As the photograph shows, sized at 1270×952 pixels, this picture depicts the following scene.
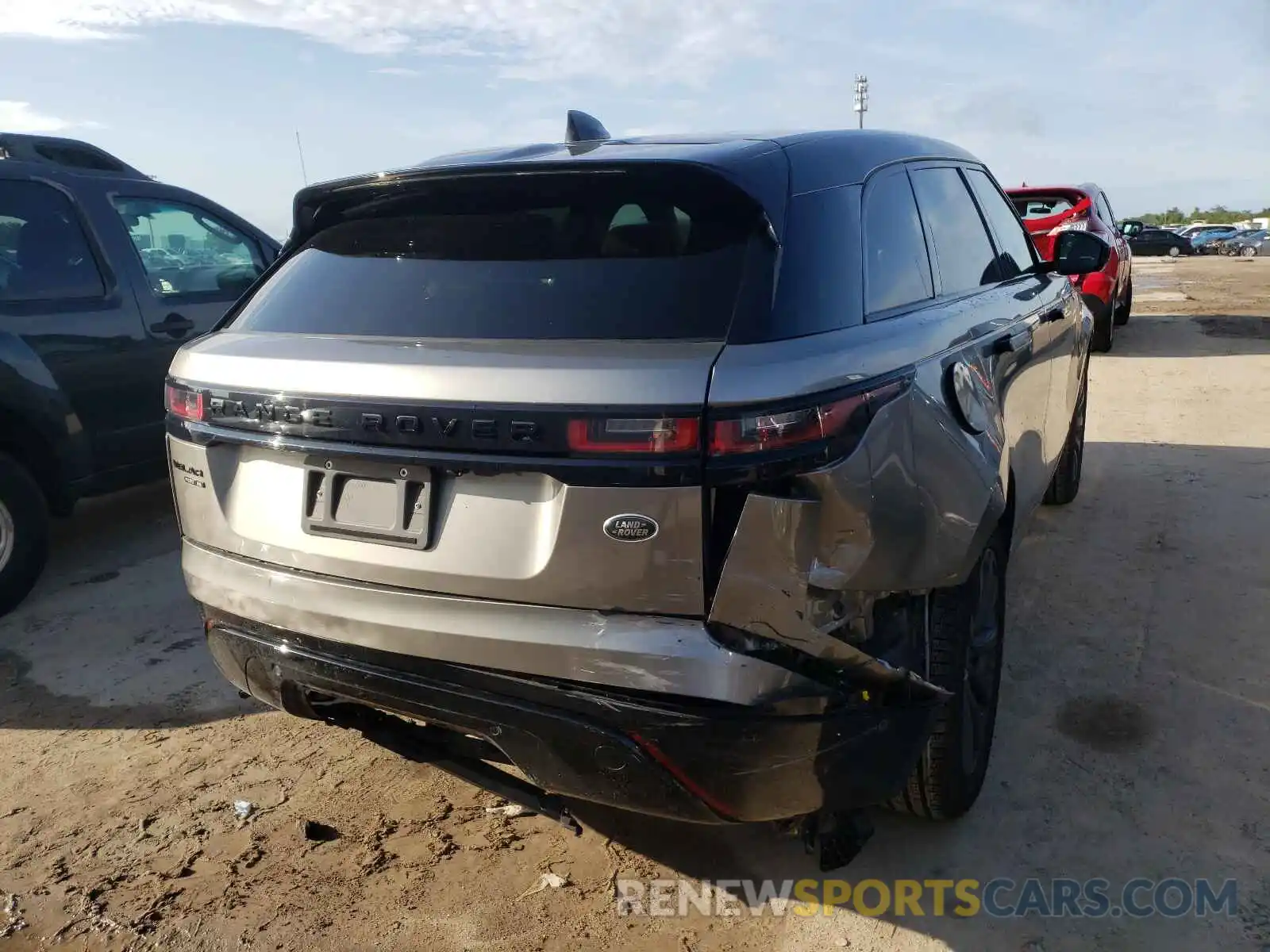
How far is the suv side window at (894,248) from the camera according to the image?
2422 millimetres

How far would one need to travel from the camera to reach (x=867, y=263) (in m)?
2.38

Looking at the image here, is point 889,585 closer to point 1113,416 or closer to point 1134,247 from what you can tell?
point 1113,416

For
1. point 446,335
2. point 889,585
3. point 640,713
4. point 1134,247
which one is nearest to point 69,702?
point 446,335

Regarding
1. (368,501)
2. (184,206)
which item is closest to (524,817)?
(368,501)

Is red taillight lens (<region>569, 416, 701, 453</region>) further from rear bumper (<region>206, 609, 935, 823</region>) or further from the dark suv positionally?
the dark suv

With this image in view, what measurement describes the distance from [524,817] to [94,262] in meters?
3.69

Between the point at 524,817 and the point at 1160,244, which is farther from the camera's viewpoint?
the point at 1160,244

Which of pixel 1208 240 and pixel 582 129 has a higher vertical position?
pixel 582 129

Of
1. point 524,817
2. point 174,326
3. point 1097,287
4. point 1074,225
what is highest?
point 1074,225

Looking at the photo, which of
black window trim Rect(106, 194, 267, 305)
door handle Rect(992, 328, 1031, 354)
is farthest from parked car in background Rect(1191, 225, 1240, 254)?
door handle Rect(992, 328, 1031, 354)

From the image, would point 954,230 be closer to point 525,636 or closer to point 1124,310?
point 525,636

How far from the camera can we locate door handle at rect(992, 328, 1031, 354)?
2998mm

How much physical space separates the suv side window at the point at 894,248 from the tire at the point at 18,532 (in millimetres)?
3894

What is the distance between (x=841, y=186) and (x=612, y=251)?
2.04ft
